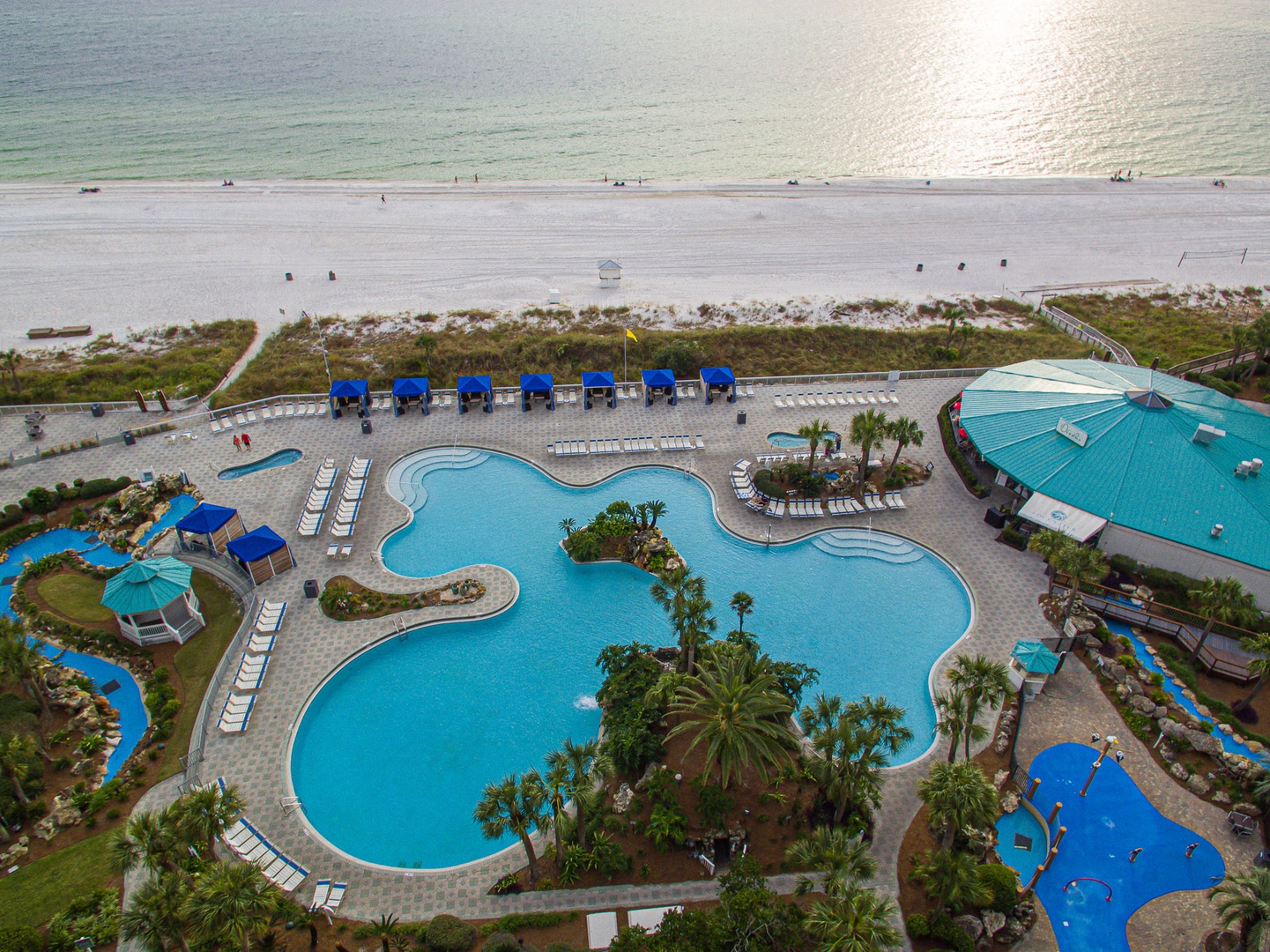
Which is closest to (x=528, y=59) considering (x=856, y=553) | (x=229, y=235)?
(x=229, y=235)

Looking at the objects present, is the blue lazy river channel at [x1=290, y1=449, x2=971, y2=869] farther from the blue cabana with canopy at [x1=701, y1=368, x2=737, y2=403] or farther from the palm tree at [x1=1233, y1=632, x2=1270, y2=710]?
the palm tree at [x1=1233, y1=632, x2=1270, y2=710]

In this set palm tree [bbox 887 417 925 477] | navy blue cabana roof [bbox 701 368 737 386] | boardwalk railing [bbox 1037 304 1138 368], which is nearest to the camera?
palm tree [bbox 887 417 925 477]

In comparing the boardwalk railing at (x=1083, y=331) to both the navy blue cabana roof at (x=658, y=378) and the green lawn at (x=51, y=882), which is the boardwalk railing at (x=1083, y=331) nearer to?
the navy blue cabana roof at (x=658, y=378)

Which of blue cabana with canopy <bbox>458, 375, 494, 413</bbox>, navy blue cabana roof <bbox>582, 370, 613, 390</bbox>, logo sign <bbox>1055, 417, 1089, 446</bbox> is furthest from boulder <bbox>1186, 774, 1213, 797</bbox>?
blue cabana with canopy <bbox>458, 375, 494, 413</bbox>

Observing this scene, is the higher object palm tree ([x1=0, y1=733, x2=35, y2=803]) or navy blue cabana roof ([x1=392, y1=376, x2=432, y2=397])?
navy blue cabana roof ([x1=392, y1=376, x2=432, y2=397])

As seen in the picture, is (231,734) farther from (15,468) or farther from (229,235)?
(229,235)

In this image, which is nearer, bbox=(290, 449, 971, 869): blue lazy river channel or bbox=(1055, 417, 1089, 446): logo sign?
bbox=(290, 449, 971, 869): blue lazy river channel

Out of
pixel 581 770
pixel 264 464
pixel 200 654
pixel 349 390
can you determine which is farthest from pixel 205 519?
pixel 581 770
